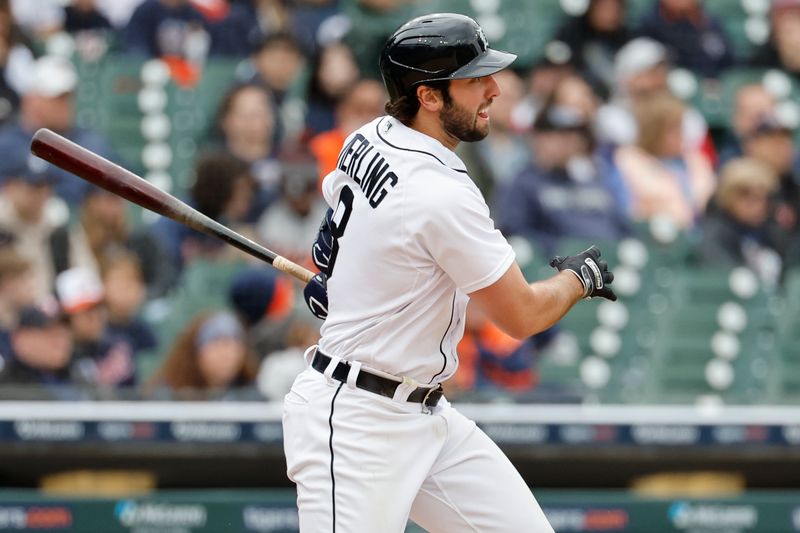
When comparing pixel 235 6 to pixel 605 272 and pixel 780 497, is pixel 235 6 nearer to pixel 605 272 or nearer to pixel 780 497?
pixel 780 497

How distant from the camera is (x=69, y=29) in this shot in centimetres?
795

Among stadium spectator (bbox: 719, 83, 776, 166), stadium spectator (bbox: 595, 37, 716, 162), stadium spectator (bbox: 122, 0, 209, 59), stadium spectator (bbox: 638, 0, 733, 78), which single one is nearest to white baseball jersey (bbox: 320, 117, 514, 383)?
stadium spectator (bbox: 595, 37, 716, 162)

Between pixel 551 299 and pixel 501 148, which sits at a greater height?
pixel 551 299

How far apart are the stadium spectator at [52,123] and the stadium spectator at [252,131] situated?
676mm

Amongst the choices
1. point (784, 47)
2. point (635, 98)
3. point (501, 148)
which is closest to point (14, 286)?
point (501, 148)

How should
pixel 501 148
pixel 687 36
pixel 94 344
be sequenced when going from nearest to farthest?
pixel 94 344, pixel 501 148, pixel 687 36

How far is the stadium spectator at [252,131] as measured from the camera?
22.2 ft

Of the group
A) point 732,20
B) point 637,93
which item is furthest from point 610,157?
point 732,20

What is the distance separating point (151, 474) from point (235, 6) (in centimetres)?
344

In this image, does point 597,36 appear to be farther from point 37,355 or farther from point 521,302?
point 521,302

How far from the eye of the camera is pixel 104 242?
21.4 feet

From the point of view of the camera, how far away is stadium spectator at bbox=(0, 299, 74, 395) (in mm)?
5660

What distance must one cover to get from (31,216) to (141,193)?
2927mm

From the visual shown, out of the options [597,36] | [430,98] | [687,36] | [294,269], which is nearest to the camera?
[430,98]
